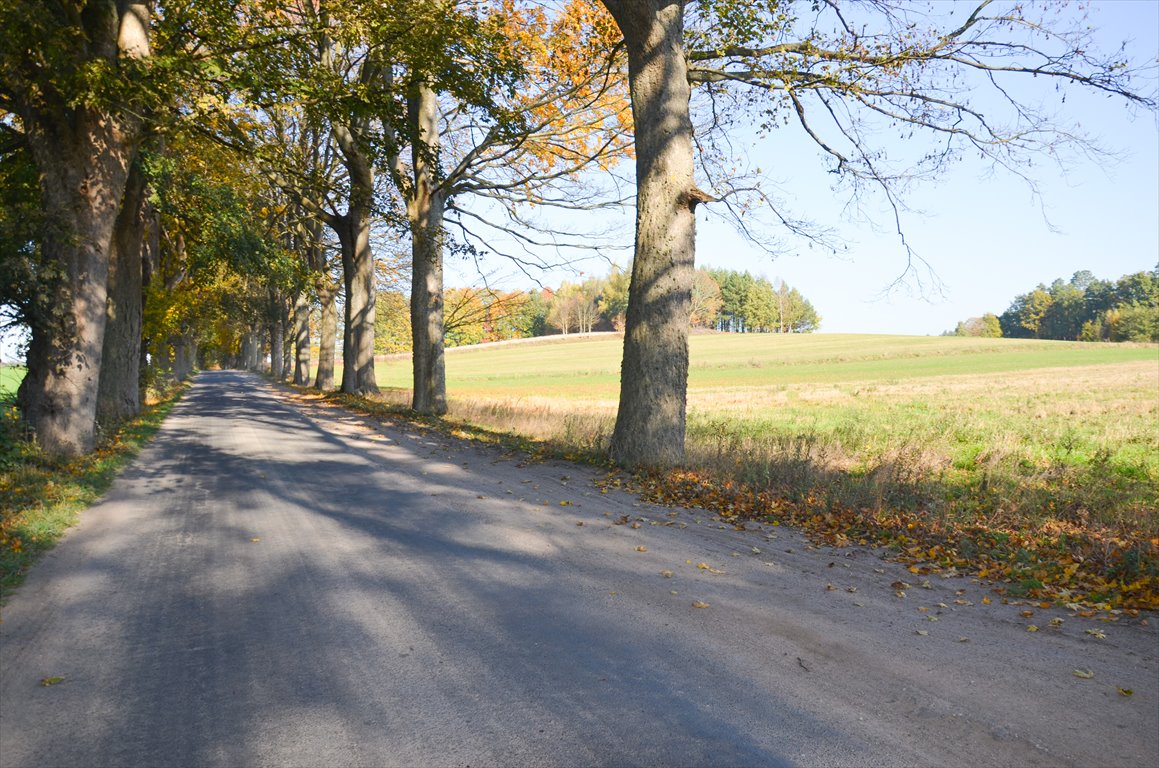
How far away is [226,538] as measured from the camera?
651cm

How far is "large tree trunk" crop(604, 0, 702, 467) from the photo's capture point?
1003 centimetres

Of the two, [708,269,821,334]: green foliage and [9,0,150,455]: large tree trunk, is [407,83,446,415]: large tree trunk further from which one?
[708,269,821,334]: green foliage

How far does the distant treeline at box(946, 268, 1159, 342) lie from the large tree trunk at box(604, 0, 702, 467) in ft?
342

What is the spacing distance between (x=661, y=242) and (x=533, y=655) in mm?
7273

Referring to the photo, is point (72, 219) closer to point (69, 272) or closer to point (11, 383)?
point (69, 272)

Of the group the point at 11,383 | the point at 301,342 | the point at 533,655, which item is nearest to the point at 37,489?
the point at 533,655

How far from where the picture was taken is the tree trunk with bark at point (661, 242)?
32.9 ft

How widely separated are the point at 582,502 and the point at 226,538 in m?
3.69

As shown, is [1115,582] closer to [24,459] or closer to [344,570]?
[344,570]

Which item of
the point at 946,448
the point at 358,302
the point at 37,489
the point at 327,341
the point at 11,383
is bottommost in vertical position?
the point at 946,448

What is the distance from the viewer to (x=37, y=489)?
27.2ft

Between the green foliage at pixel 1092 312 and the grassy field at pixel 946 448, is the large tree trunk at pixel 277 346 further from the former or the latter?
the green foliage at pixel 1092 312

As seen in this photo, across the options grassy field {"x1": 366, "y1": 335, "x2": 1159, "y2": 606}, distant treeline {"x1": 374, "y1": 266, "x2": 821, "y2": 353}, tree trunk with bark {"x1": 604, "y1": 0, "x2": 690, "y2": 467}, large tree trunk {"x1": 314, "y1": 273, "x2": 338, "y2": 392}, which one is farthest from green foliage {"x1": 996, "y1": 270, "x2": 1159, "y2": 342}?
tree trunk with bark {"x1": 604, "y1": 0, "x2": 690, "y2": 467}

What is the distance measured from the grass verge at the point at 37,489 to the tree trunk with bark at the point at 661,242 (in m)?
6.73
